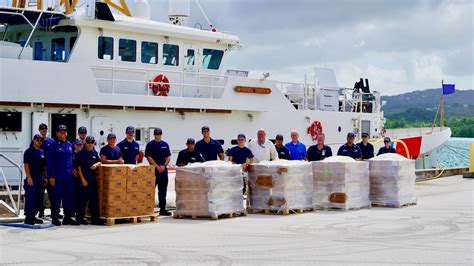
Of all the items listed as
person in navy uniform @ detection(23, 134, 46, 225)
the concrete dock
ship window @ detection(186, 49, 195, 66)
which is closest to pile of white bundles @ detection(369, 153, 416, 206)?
the concrete dock

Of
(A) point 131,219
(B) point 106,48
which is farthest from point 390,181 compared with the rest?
(B) point 106,48

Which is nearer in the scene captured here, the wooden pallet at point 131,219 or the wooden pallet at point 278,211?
the wooden pallet at point 131,219

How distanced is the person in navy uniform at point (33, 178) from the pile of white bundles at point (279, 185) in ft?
13.5

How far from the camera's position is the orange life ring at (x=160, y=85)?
18922 mm

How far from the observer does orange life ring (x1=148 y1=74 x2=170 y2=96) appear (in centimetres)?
1892

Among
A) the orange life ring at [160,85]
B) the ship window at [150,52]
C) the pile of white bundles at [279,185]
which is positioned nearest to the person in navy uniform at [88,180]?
the pile of white bundles at [279,185]

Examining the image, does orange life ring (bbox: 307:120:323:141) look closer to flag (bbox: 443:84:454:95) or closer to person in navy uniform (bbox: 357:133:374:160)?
person in navy uniform (bbox: 357:133:374:160)

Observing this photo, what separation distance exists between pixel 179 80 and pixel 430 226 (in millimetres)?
9586

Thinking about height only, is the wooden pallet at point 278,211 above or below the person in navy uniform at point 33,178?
below

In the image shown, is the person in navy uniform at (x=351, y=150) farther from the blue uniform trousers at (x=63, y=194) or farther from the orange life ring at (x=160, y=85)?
the blue uniform trousers at (x=63, y=194)

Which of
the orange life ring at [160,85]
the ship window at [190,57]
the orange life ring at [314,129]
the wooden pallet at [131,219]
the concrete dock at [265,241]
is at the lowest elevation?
the concrete dock at [265,241]

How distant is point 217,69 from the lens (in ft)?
70.0

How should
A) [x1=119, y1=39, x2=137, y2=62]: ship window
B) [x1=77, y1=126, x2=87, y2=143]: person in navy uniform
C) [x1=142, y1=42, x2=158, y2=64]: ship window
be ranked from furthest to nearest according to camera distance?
[x1=142, y1=42, x2=158, y2=64]: ship window < [x1=119, y1=39, x2=137, y2=62]: ship window < [x1=77, y1=126, x2=87, y2=143]: person in navy uniform

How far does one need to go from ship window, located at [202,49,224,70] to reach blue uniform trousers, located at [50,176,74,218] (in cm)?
927
